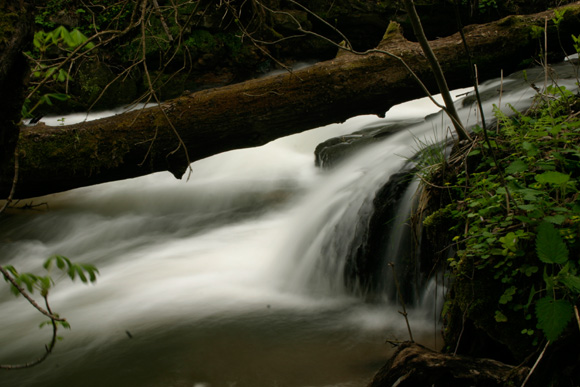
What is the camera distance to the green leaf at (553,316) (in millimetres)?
1486

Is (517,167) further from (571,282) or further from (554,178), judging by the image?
(571,282)

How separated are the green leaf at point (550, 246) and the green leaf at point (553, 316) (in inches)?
5.5

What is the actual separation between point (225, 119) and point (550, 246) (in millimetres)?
3107

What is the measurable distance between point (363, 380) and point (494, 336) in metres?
0.79

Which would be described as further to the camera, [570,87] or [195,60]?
[195,60]

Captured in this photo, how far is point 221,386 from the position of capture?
8.00 ft

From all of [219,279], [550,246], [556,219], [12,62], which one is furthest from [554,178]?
[219,279]

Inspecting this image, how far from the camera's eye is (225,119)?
4.19 metres

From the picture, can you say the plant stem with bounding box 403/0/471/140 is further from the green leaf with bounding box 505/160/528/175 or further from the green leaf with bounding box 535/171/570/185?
the green leaf with bounding box 535/171/570/185

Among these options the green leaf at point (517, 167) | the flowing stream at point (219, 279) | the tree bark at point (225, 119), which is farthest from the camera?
the tree bark at point (225, 119)

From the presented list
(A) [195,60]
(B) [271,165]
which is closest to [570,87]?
(B) [271,165]

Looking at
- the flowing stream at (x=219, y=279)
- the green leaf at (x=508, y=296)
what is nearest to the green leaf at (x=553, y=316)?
the green leaf at (x=508, y=296)

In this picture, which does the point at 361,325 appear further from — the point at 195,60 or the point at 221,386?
the point at 195,60

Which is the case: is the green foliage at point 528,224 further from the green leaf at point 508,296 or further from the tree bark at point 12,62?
the tree bark at point 12,62
